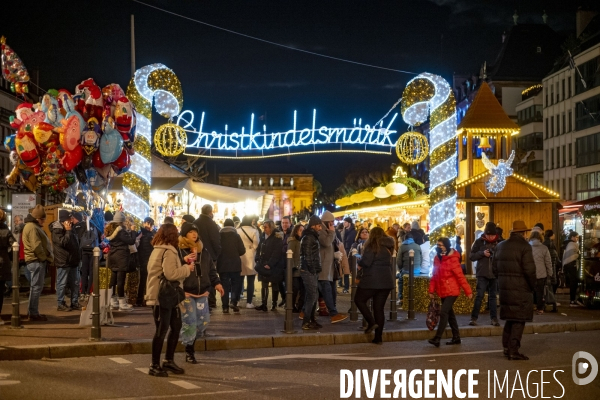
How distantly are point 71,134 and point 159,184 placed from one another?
11977 mm

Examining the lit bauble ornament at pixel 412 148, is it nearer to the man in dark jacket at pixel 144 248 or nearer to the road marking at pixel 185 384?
the man in dark jacket at pixel 144 248

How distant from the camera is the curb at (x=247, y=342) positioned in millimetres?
11906

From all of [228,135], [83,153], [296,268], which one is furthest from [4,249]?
[228,135]

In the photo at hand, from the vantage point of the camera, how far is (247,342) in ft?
42.9

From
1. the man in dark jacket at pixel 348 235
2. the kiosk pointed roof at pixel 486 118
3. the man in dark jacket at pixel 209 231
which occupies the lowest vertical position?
the man in dark jacket at pixel 209 231

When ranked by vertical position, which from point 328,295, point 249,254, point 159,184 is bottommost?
Answer: point 328,295

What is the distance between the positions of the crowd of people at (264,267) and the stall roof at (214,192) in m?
6.25

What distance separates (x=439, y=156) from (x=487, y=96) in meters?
17.5

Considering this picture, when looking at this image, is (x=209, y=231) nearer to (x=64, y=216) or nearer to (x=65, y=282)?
(x=64, y=216)

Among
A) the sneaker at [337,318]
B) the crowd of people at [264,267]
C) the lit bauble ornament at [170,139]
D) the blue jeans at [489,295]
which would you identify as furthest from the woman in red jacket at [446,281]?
the lit bauble ornament at [170,139]

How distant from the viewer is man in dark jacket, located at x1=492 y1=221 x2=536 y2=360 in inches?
457

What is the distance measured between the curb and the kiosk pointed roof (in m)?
20.2

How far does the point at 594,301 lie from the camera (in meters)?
19.5

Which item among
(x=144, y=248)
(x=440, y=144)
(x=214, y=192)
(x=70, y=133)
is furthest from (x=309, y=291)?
(x=214, y=192)
